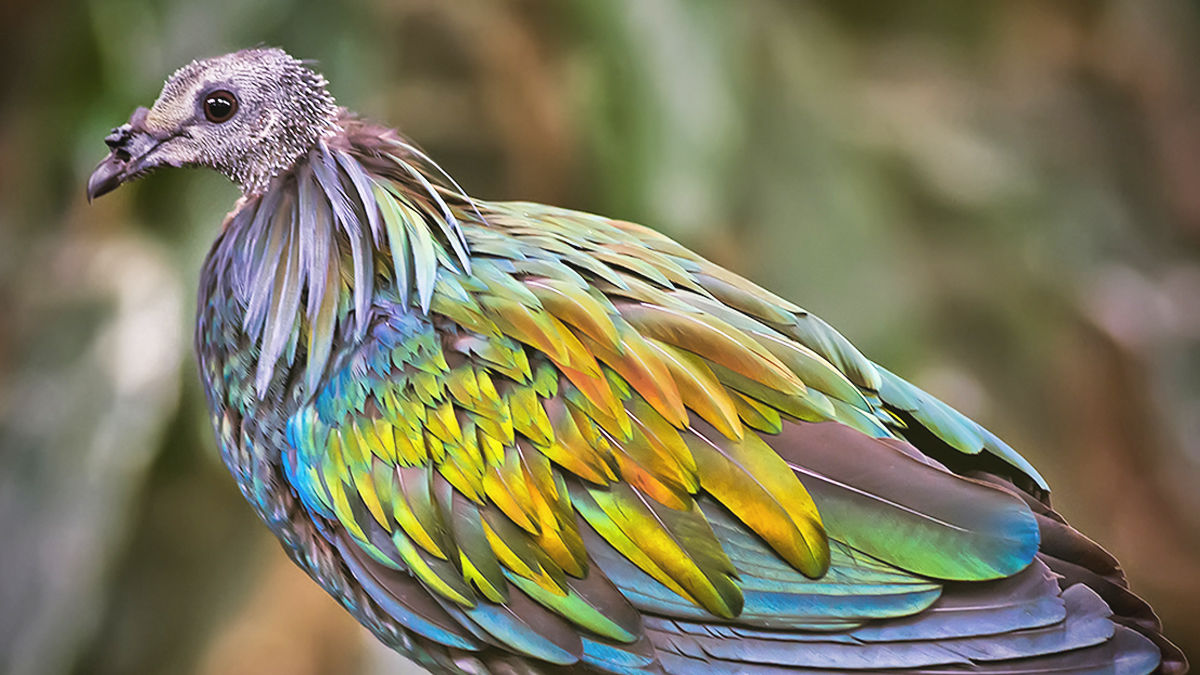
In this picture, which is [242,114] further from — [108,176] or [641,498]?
[641,498]

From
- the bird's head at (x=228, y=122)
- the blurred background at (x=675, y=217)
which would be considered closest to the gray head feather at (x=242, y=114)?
the bird's head at (x=228, y=122)

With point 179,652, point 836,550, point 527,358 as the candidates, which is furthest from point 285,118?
point 179,652

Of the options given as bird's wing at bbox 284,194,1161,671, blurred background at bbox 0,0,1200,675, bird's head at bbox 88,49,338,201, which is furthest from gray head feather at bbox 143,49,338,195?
blurred background at bbox 0,0,1200,675

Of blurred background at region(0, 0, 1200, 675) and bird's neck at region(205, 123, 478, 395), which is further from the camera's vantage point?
blurred background at region(0, 0, 1200, 675)

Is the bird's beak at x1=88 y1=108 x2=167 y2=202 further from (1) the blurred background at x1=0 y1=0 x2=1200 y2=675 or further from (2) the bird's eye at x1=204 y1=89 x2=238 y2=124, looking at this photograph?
(1) the blurred background at x1=0 y1=0 x2=1200 y2=675

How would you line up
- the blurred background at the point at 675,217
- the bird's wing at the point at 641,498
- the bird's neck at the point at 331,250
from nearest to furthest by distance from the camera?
→ the bird's wing at the point at 641,498 < the bird's neck at the point at 331,250 < the blurred background at the point at 675,217

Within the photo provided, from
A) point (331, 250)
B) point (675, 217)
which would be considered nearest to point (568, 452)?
point (331, 250)

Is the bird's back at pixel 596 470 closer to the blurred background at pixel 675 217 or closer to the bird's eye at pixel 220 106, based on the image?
the bird's eye at pixel 220 106
